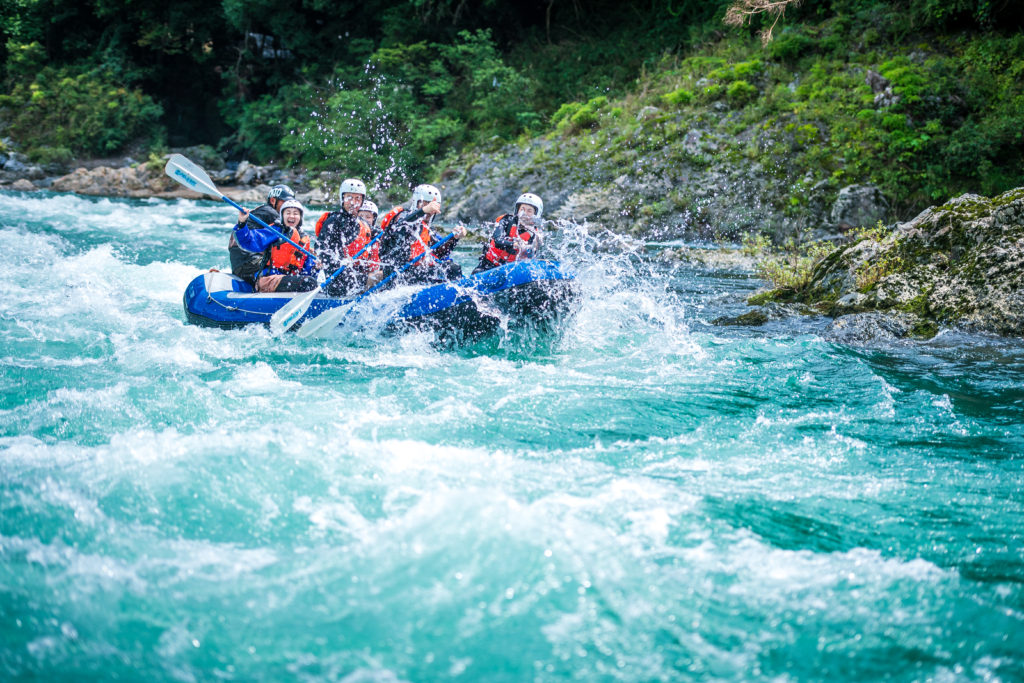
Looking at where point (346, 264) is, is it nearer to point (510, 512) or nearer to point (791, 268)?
point (510, 512)

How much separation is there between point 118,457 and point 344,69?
21609 millimetres

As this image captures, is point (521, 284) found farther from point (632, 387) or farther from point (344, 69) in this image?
point (344, 69)

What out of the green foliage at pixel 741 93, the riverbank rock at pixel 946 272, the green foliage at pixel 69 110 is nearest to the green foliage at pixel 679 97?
the green foliage at pixel 741 93

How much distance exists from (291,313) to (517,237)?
246 centimetres

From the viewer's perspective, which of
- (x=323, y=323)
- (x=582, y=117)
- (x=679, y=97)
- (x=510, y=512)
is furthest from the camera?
(x=582, y=117)

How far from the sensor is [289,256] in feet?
22.9

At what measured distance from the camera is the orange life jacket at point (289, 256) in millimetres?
6957

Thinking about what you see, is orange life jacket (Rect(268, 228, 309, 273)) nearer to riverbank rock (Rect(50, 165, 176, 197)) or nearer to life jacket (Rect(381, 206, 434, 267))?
life jacket (Rect(381, 206, 434, 267))

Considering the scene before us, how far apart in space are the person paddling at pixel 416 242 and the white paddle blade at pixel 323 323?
2.70ft

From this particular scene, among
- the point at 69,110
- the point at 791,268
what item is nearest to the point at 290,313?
the point at 791,268

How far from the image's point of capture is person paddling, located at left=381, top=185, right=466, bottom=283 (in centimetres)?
680

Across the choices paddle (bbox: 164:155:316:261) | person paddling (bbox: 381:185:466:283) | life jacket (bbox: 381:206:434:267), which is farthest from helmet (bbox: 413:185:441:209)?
paddle (bbox: 164:155:316:261)

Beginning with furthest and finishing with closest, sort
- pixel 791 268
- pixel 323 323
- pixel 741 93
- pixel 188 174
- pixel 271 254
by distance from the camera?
pixel 741 93 < pixel 791 268 < pixel 188 174 < pixel 271 254 < pixel 323 323

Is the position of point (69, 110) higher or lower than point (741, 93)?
lower
